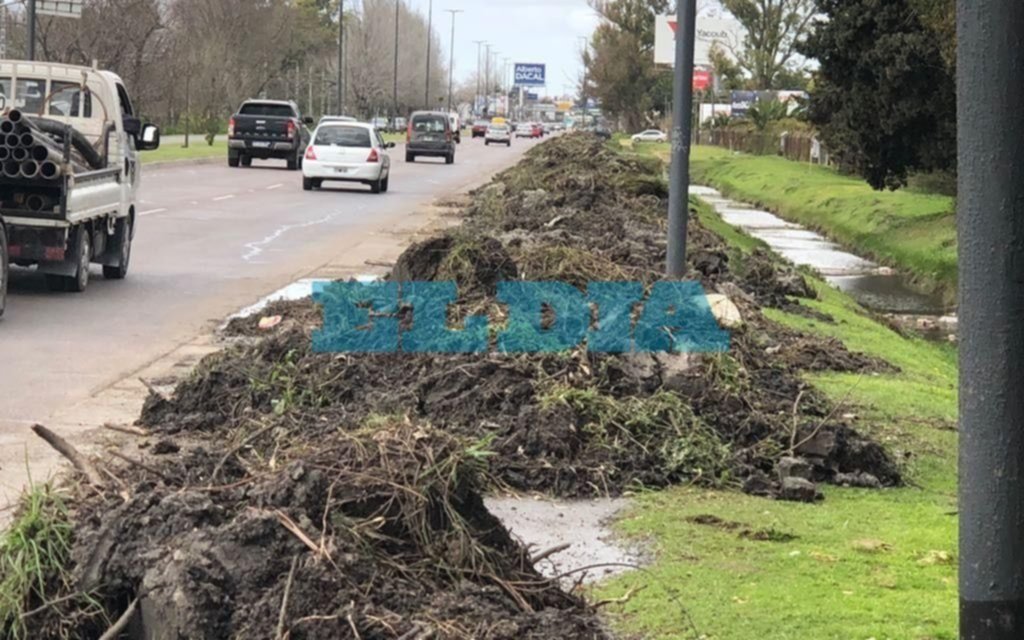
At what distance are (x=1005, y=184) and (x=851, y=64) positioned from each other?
26.9 metres

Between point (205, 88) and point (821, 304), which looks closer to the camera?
point (821, 304)

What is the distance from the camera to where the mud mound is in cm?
462

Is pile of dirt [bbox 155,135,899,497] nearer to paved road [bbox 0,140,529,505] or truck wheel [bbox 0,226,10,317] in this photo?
paved road [bbox 0,140,529,505]

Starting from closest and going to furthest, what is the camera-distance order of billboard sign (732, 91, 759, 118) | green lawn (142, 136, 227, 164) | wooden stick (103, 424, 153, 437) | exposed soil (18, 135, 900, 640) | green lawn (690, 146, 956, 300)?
1. exposed soil (18, 135, 900, 640)
2. wooden stick (103, 424, 153, 437)
3. green lawn (690, 146, 956, 300)
4. green lawn (142, 136, 227, 164)
5. billboard sign (732, 91, 759, 118)

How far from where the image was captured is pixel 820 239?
37.0 meters

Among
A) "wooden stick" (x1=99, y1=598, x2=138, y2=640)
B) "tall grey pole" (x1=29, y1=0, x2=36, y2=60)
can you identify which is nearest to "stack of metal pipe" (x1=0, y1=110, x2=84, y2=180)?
"wooden stick" (x1=99, y1=598, x2=138, y2=640)

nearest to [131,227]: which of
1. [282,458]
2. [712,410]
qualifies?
[712,410]

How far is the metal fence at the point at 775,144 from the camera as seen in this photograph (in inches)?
2323

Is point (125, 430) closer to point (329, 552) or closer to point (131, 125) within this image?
point (329, 552)

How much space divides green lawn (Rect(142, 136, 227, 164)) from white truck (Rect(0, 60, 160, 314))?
1129 inches

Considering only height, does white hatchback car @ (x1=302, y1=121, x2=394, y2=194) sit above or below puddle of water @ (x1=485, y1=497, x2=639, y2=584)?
above

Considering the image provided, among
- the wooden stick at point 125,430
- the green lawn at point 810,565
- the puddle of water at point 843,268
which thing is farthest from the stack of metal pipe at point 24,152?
the puddle of water at point 843,268

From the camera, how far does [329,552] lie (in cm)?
483

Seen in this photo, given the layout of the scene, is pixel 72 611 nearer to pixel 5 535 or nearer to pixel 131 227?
pixel 5 535
